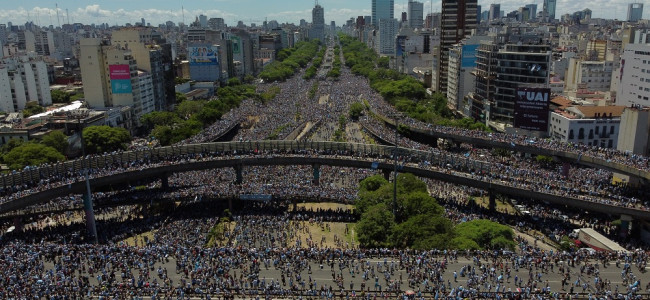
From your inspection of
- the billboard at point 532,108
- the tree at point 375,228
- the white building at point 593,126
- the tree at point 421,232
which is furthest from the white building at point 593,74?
the tree at point 375,228

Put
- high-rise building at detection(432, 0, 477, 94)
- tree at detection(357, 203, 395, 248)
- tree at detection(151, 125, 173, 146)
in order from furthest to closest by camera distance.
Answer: high-rise building at detection(432, 0, 477, 94) → tree at detection(151, 125, 173, 146) → tree at detection(357, 203, 395, 248)

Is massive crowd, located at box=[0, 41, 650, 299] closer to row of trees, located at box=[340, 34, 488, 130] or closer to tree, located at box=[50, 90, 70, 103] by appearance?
row of trees, located at box=[340, 34, 488, 130]

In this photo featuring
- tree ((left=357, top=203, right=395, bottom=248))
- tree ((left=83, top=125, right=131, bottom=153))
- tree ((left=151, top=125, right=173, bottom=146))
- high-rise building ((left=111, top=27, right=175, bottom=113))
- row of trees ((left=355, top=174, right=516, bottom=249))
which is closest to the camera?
row of trees ((left=355, top=174, right=516, bottom=249))

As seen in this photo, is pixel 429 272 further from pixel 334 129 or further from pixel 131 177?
pixel 334 129

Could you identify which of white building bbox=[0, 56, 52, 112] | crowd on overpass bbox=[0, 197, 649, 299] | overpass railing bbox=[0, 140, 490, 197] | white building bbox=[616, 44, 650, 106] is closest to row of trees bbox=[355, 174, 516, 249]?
crowd on overpass bbox=[0, 197, 649, 299]

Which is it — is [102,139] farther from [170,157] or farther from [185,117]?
[185,117]

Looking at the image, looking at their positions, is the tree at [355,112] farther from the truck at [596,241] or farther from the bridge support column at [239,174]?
the truck at [596,241]

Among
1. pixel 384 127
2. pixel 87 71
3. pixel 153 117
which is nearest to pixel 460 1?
pixel 384 127

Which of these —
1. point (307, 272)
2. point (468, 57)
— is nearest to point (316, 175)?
point (307, 272)
